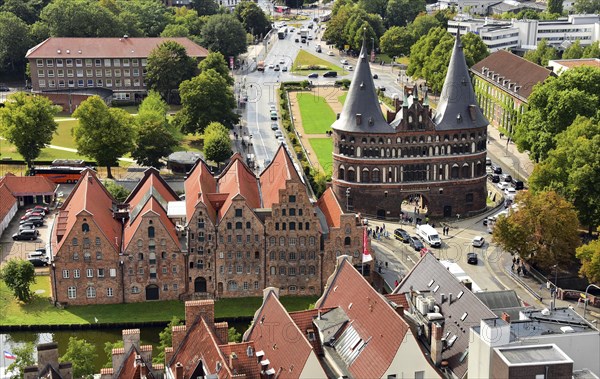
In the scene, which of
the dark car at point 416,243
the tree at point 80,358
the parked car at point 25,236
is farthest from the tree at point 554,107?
the tree at point 80,358

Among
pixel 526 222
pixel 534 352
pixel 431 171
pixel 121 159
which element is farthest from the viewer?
pixel 121 159

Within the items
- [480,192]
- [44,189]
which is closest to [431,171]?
[480,192]

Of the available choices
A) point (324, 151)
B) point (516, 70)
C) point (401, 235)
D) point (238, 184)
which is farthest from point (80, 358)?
point (516, 70)

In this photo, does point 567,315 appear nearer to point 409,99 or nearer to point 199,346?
point 199,346

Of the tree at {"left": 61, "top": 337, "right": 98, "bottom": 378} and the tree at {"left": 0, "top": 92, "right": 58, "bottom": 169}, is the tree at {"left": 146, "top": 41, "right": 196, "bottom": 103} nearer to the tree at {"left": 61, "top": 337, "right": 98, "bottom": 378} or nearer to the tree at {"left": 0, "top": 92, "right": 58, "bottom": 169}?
the tree at {"left": 0, "top": 92, "right": 58, "bottom": 169}

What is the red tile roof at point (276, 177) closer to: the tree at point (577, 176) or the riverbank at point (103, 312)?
the riverbank at point (103, 312)

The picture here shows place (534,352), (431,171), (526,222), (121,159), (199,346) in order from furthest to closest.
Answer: (121,159), (431,171), (526,222), (199,346), (534,352)

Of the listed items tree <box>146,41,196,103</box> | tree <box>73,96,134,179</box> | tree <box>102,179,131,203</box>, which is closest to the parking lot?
tree <box>102,179,131,203</box>
